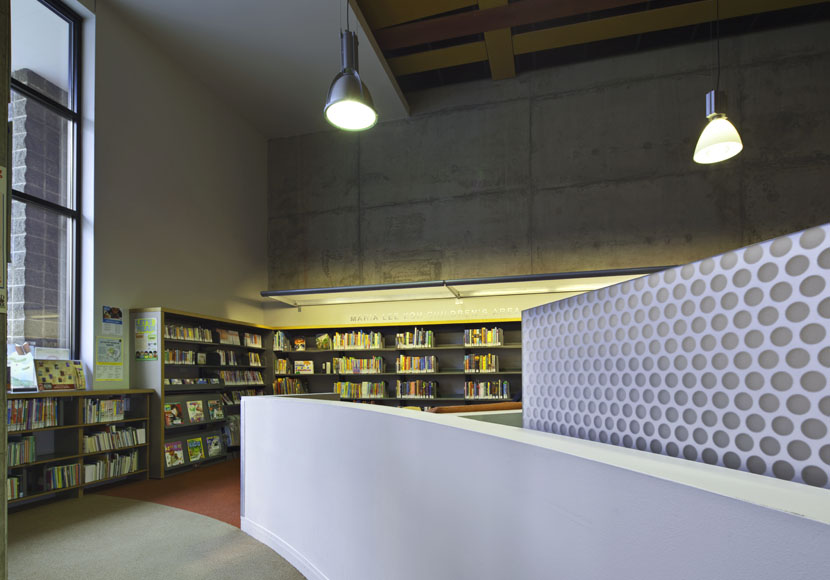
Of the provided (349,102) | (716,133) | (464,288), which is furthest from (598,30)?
(349,102)

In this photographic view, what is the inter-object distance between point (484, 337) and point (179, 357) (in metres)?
→ 4.19

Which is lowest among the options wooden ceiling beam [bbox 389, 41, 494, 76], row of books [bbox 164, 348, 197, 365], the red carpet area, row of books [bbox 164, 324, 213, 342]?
the red carpet area

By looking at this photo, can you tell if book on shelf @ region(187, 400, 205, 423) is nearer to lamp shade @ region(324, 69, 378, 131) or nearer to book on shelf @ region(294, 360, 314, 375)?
book on shelf @ region(294, 360, 314, 375)

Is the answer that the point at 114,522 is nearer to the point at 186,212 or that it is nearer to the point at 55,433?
the point at 55,433

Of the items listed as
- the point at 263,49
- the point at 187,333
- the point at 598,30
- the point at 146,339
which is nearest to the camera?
the point at 146,339

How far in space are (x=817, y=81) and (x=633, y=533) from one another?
9.26 m

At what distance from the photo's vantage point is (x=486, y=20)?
7.41 m

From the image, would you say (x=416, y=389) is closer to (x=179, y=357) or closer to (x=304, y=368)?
(x=304, y=368)

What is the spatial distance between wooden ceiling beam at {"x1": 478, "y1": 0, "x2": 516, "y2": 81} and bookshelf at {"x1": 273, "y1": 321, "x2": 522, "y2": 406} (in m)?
4.09

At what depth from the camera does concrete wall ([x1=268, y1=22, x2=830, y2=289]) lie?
7734 mm

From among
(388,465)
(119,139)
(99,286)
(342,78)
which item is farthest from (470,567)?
(119,139)

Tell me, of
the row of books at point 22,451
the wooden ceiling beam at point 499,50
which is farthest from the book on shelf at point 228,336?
the wooden ceiling beam at point 499,50

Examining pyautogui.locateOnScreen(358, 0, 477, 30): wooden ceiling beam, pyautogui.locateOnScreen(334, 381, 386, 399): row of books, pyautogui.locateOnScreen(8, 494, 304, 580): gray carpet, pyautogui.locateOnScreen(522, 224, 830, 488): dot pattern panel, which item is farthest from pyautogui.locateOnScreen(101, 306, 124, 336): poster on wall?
pyautogui.locateOnScreen(522, 224, 830, 488): dot pattern panel

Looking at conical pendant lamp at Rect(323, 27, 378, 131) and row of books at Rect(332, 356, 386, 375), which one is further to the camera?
row of books at Rect(332, 356, 386, 375)
